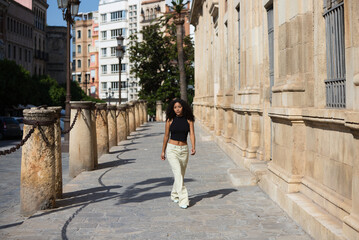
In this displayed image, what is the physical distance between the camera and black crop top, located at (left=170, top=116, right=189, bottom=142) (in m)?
7.70

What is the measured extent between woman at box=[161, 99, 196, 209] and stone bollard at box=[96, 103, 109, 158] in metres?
7.33

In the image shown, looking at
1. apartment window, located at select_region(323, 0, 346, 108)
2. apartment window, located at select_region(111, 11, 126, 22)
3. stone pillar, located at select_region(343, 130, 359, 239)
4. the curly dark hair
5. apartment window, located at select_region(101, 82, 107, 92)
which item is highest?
apartment window, located at select_region(111, 11, 126, 22)

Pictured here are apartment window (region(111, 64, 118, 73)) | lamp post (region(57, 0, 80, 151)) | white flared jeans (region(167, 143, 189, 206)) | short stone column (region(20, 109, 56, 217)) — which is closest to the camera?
short stone column (region(20, 109, 56, 217))

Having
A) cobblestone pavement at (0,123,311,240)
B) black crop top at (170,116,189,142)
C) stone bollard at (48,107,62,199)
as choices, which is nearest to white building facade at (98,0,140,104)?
cobblestone pavement at (0,123,311,240)

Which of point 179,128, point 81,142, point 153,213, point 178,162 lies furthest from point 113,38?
point 153,213

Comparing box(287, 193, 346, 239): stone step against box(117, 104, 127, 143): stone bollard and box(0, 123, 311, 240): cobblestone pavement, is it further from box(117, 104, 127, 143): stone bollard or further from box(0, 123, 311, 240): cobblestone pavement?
box(117, 104, 127, 143): stone bollard

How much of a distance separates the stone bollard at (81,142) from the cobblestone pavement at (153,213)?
22.5 inches

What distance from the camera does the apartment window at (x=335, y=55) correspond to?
580 cm

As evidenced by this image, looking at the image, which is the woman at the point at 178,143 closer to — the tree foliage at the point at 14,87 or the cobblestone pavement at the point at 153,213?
the cobblestone pavement at the point at 153,213

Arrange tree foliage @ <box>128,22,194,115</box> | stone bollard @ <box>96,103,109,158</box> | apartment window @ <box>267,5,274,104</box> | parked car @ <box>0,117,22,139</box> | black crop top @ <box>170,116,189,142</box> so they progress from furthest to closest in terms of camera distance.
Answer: tree foliage @ <box>128,22,194,115</box> → parked car @ <box>0,117,22,139</box> → stone bollard @ <box>96,103,109,158</box> → apartment window @ <box>267,5,274,104</box> → black crop top @ <box>170,116,189,142</box>

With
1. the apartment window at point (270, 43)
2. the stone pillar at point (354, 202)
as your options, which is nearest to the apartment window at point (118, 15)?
the apartment window at point (270, 43)

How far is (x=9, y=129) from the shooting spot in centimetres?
2981

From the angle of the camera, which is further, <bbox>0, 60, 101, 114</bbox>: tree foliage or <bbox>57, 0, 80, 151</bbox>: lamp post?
<bbox>0, 60, 101, 114</bbox>: tree foliage

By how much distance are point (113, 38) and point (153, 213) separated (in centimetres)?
9844
